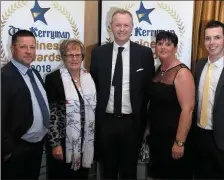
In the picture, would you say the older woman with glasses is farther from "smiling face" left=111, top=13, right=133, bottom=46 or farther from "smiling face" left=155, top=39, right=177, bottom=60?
"smiling face" left=155, top=39, right=177, bottom=60

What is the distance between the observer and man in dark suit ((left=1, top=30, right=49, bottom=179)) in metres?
1.96

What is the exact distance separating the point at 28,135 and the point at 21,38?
67cm

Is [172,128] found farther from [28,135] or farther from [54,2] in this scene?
[54,2]

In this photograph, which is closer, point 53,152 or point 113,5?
point 53,152

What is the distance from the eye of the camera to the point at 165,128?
7.58 feet

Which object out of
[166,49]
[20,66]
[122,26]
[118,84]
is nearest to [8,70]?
[20,66]

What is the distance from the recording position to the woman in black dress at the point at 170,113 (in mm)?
2195

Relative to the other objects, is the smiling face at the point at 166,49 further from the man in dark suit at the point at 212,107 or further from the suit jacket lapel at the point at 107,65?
the suit jacket lapel at the point at 107,65

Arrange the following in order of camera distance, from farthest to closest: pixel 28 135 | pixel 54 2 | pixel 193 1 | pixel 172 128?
pixel 193 1
pixel 54 2
pixel 172 128
pixel 28 135

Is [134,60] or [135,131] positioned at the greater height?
[134,60]

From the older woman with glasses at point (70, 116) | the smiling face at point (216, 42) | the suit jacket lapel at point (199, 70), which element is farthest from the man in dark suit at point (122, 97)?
the smiling face at point (216, 42)

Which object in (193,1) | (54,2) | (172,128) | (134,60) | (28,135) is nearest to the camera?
(28,135)

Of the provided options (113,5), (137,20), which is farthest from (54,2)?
(137,20)

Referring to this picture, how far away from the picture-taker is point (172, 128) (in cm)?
229
